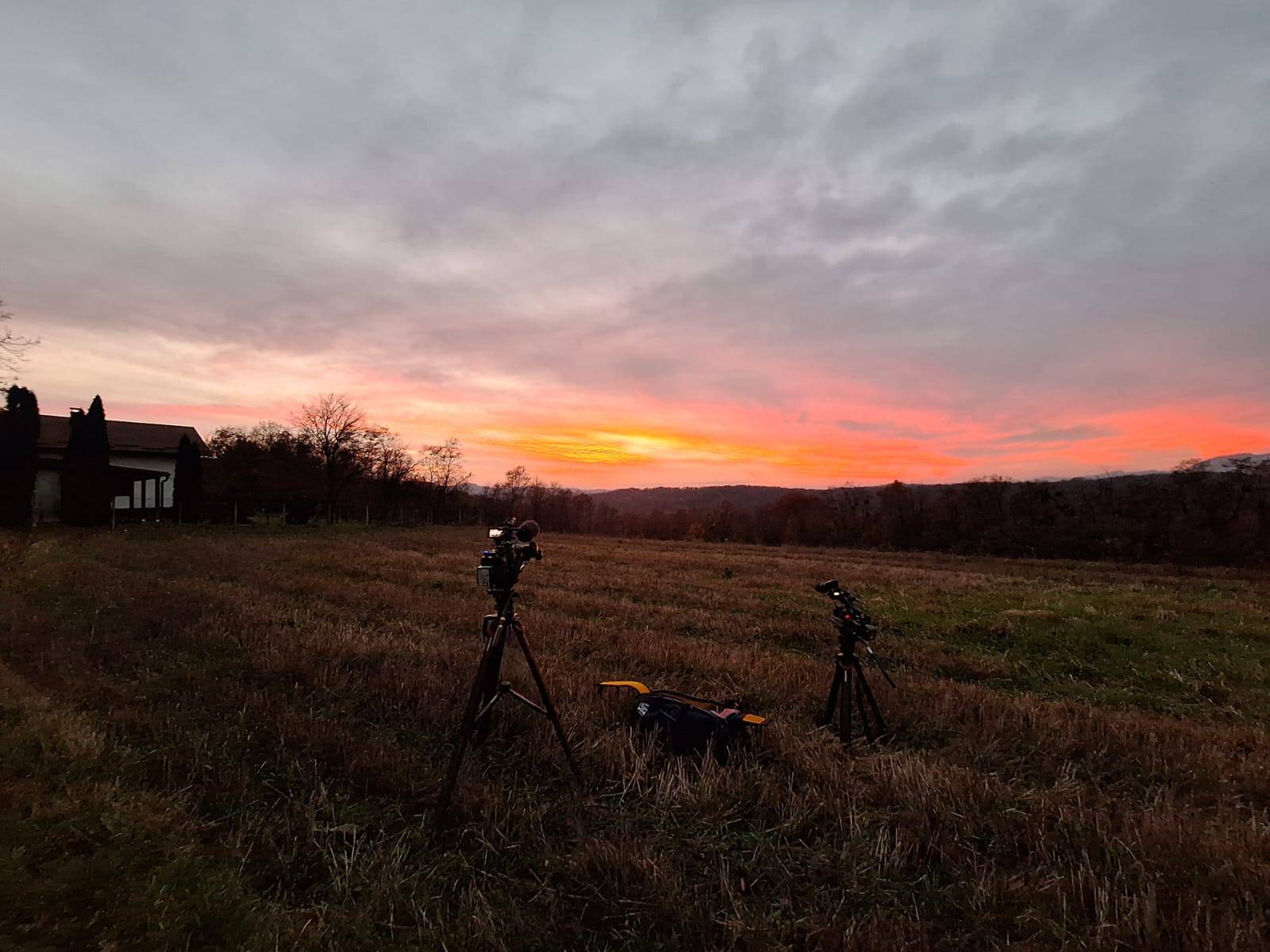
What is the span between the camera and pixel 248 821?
12.6 ft

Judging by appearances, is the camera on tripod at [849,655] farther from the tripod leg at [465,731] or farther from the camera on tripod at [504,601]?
the tripod leg at [465,731]

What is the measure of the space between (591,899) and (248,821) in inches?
96.5

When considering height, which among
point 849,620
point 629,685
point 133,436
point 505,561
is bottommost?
point 629,685

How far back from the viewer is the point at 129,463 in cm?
4788

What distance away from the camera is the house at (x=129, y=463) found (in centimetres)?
3797

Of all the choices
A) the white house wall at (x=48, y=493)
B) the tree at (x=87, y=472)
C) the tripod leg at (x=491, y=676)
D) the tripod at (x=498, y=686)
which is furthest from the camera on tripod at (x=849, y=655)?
the white house wall at (x=48, y=493)

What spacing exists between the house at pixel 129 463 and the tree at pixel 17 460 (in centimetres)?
395

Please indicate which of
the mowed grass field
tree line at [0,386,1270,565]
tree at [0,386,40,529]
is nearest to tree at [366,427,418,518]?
tree line at [0,386,1270,565]

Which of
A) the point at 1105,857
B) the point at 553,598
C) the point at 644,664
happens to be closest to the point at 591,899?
the point at 1105,857

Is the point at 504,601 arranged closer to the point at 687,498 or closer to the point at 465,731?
the point at 465,731

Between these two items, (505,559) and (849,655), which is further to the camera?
(849,655)

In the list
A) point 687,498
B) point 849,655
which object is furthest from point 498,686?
point 687,498

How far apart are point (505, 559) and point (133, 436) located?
2565 inches

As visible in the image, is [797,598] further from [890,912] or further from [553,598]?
[890,912]
